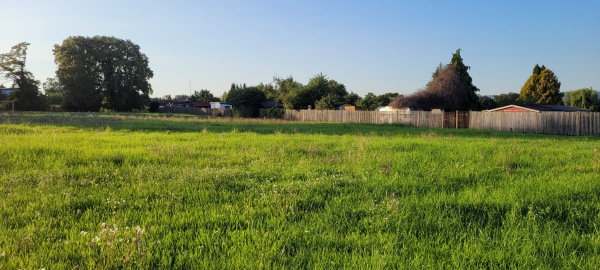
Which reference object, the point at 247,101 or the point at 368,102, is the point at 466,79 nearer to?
the point at 368,102

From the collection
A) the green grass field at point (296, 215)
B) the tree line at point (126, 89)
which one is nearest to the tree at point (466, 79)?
the tree line at point (126, 89)

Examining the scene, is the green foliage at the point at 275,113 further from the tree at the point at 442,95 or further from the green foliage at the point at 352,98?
the green foliage at the point at 352,98

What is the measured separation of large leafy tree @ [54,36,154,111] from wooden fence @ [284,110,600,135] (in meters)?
50.7

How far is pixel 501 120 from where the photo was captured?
2966cm

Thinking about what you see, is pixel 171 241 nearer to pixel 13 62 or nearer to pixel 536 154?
pixel 536 154

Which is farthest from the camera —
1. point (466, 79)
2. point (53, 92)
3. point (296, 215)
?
point (53, 92)

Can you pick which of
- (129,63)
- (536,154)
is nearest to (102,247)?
(536,154)

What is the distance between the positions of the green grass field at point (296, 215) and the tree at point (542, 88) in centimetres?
6208

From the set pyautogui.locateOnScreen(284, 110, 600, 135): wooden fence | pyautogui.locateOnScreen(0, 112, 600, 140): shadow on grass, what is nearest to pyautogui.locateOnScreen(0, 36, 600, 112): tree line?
pyautogui.locateOnScreen(284, 110, 600, 135): wooden fence

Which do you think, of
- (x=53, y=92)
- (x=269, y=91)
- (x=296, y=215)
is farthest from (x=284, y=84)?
(x=296, y=215)

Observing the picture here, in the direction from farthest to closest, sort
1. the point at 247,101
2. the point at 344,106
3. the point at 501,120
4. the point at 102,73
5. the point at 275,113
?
the point at 102,73 < the point at 344,106 < the point at 247,101 < the point at 275,113 < the point at 501,120

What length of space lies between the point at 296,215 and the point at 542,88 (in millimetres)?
70616

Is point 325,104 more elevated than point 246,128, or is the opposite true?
point 325,104

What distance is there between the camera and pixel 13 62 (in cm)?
6656
